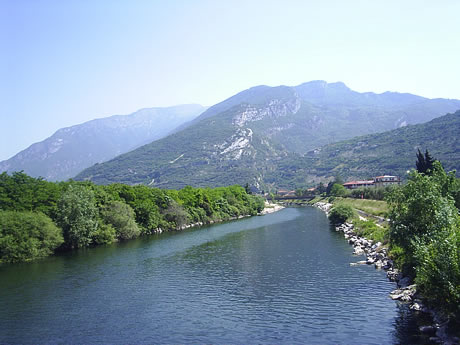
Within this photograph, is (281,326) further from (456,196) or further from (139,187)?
(139,187)

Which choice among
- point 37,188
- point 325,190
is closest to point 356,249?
point 37,188

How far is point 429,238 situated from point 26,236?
5343 cm

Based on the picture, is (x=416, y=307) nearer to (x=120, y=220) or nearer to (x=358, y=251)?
(x=358, y=251)

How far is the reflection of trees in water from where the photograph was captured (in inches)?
886

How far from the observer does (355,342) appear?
22.8m

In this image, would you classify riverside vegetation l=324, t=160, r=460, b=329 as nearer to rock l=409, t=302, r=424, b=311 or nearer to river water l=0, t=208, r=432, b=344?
rock l=409, t=302, r=424, b=311

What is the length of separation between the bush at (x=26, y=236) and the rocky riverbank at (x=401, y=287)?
148 feet

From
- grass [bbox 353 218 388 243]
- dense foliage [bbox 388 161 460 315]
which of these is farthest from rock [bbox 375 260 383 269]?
grass [bbox 353 218 388 243]

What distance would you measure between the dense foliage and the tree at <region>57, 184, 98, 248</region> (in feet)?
161

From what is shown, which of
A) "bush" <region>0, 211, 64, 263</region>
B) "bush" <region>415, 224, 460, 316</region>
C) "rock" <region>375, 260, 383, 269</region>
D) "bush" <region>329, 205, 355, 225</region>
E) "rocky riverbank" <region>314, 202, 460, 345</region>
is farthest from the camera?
"bush" <region>329, 205, 355, 225</region>

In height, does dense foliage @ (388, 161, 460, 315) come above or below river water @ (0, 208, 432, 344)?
above

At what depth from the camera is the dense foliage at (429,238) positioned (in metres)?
22.5

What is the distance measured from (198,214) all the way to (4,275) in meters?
61.5

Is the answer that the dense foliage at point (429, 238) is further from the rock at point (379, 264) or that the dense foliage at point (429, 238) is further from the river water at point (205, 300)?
the river water at point (205, 300)
